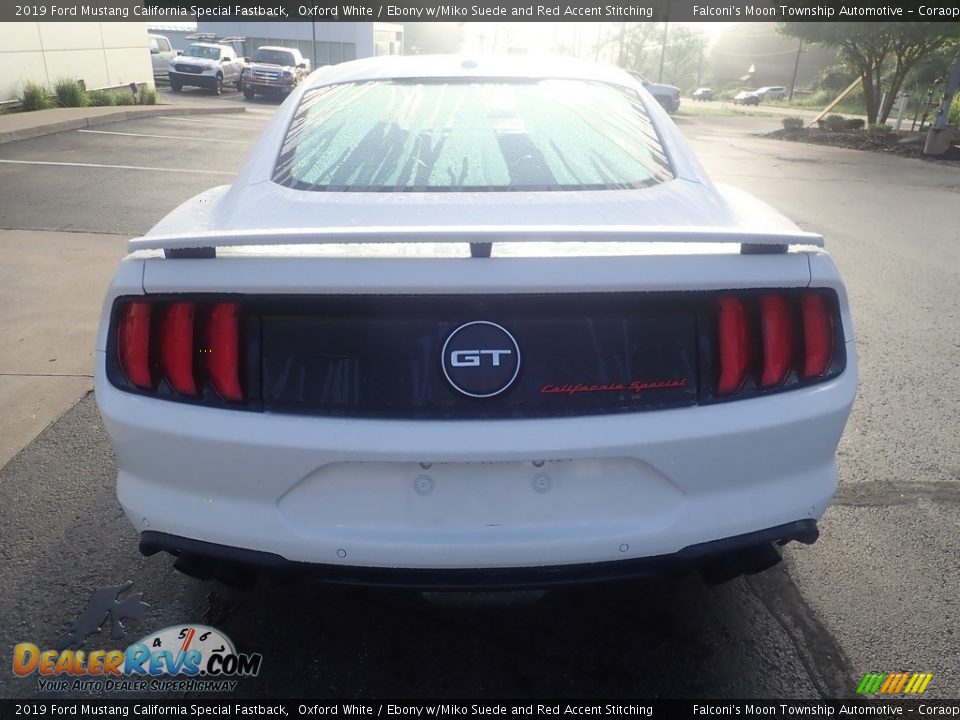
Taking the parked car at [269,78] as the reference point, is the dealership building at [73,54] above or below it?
above

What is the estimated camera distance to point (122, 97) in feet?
62.7

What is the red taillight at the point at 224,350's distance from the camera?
1.81 m

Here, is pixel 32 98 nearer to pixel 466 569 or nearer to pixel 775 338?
pixel 466 569

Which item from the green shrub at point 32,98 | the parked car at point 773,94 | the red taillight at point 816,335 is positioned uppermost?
the red taillight at point 816,335

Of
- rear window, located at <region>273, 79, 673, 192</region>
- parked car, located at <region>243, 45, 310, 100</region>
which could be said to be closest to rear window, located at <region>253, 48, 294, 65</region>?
parked car, located at <region>243, 45, 310, 100</region>

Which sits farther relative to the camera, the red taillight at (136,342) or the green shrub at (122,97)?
the green shrub at (122,97)

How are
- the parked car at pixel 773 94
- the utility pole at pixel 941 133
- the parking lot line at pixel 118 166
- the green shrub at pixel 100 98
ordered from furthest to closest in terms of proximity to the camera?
the parked car at pixel 773 94 < the green shrub at pixel 100 98 < the utility pole at pixel 941 133 < the parking lot line at pixel 118 166

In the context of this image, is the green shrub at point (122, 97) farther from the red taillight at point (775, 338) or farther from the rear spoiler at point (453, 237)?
the red taillight at point (775, 338)

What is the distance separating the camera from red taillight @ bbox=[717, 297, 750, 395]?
186 cm

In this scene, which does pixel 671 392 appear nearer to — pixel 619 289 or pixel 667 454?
pixel 667 454

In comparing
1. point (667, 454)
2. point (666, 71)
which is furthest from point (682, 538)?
point (666, 71)

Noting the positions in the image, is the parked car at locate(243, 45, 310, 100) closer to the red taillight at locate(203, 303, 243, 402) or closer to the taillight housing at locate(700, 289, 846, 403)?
the red taillight at locate(203, 303, 243, 402)

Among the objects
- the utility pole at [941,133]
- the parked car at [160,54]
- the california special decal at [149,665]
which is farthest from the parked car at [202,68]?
the california special decal at [149,665]

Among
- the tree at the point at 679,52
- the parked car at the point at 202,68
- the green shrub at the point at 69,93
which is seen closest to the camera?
the green shrub at the point at 69,93
